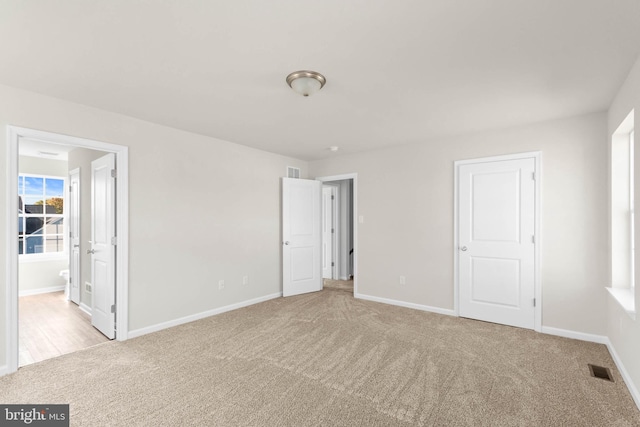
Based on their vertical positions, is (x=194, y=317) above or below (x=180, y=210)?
below

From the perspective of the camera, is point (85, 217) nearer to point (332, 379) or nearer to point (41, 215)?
point (41, 215)

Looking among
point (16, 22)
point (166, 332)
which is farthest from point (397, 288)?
point (16, 22)

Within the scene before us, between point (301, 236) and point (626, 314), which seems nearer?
point (626, 314)

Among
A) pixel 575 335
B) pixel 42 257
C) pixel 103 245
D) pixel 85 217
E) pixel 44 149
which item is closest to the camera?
pixel 575 335

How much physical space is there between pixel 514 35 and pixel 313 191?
3.98m

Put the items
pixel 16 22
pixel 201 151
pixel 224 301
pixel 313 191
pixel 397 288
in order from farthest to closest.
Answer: pixel 313 191
pixel 397 288
pixel 224 301
pixel 201 151
pixel 16 22

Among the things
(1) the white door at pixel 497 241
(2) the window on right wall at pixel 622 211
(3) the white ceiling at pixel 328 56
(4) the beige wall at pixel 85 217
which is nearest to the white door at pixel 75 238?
(4) the beige wall at pixel 85 217

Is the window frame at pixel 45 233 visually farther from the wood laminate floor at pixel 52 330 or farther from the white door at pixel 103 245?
the white door at pixel 103 245

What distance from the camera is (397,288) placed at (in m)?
4.64

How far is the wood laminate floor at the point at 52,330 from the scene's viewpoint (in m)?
3.06

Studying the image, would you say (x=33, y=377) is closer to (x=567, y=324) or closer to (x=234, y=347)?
(x=234, y=347)

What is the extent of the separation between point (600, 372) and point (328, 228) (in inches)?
184

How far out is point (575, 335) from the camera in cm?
333
